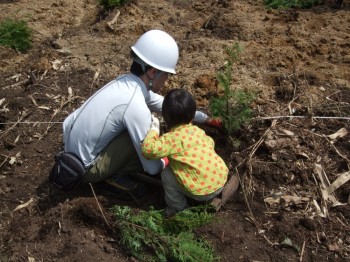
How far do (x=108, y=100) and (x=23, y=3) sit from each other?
4.67 meters

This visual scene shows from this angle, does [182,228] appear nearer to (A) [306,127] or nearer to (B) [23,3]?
(A) [306,127]

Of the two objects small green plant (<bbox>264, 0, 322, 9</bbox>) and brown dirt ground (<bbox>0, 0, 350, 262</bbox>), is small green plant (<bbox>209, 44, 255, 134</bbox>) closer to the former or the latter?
brown dirt ground (<bbox>0, 0, 350, 262</bbox>)

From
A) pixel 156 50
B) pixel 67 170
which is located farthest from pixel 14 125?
pixel 156 50

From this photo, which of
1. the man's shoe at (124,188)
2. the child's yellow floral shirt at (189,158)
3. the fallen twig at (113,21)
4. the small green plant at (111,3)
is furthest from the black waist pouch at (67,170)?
the small green plant at (111,3)

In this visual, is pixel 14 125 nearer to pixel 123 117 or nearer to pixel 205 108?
pixel 123 117

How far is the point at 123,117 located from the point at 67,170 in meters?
0.67

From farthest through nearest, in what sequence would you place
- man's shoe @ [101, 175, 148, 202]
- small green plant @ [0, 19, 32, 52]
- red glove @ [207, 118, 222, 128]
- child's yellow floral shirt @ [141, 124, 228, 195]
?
small green plant @ [0, 19, 32, 52] < red glove @ [207, 118, 222, 128] < man's shoe @ [101, 175, 148, 202] < child's yellow floral shirt @ [141, 124, 228, 195]

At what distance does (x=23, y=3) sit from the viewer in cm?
745

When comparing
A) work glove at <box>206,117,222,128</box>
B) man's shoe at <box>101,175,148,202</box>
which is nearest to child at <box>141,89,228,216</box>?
man's shoe at <box>101,175,148,202</box>

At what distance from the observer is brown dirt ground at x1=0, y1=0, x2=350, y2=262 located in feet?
11.9

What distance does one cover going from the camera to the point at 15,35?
250 inches

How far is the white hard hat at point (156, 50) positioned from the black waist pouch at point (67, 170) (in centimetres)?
103

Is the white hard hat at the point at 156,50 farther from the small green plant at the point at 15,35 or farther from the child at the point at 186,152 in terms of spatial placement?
the small green plant at the point at 15,35

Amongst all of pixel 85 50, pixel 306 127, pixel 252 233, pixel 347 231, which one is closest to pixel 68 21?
pixel 85 50
